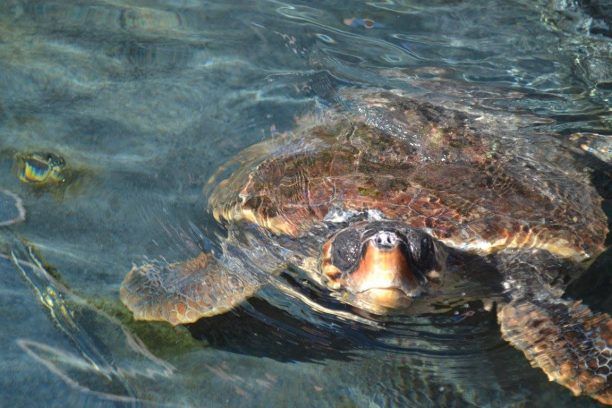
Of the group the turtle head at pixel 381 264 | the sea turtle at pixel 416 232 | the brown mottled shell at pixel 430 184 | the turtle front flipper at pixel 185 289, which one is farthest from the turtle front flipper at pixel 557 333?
the turtle front flipper at pixel 185 289

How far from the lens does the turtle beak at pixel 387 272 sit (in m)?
2.81

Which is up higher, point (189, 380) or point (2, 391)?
point (189, 380)

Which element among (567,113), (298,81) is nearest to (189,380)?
(298,81)

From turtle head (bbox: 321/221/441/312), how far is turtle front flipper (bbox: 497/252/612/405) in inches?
18.5

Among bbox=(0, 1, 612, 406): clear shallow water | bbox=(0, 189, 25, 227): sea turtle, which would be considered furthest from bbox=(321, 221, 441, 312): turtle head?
bbox=(0, 189, 25, 227): sea turtle

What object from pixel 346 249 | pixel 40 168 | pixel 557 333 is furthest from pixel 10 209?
pixel 557 333

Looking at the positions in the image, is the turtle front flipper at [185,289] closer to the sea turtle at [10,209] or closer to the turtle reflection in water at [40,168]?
the sea turtle at [10,209]

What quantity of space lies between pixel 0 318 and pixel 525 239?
8.50ft

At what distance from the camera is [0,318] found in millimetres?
2568

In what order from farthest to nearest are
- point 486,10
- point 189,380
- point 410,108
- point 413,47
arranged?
point 486,10, point 413,47, point 410,108, point 189,380

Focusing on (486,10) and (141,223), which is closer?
(141,223)

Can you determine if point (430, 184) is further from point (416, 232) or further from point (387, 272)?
point (387, 272)

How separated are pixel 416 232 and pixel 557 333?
826 millimetres

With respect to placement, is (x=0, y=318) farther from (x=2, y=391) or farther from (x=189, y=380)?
(x=189, y=380)
